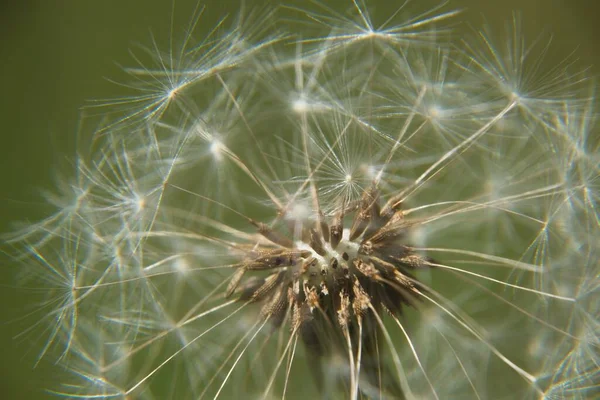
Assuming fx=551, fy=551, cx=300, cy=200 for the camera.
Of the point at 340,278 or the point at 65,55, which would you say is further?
the point at 65,55

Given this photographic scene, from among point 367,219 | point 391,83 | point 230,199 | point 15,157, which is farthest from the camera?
point 15,157

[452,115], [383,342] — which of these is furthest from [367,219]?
[452,115]

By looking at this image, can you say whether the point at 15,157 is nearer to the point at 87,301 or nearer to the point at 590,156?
the point at 87,301

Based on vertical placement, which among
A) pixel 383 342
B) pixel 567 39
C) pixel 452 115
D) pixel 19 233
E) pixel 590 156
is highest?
pixel 567 39

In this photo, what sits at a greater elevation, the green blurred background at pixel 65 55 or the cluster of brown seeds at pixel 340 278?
the green blurred background at pixel 65 55

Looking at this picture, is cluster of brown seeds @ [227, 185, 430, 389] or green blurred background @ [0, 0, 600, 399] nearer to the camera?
cluster of brown seeds @ [227, 185, 430, 389]

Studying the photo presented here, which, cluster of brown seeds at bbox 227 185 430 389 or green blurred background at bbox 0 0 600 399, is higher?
green blurred background at bbox 0 0 600 399

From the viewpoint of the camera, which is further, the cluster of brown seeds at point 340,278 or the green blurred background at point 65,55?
the green blurred background at point 65,55

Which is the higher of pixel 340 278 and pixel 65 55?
pixel 65 55
